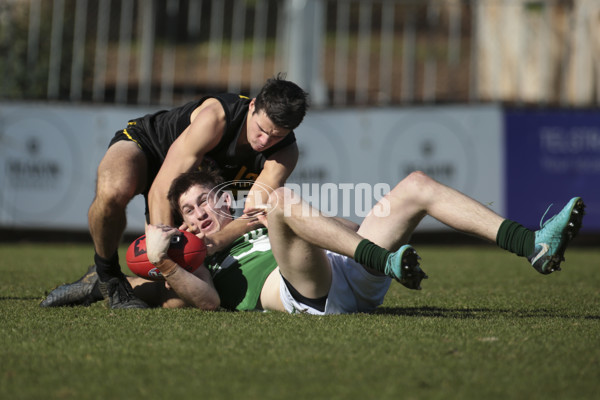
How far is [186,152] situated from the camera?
4.43 meters

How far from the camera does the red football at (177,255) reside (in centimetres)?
392

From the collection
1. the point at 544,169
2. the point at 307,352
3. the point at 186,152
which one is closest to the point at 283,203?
the point at 307,352

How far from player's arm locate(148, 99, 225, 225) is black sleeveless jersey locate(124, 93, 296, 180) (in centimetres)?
9

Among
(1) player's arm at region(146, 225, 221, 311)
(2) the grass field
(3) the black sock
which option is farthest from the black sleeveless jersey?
(2) the grass field

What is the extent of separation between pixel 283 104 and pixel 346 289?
113cm

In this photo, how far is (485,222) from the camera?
3.46 m

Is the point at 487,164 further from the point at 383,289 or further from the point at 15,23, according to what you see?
the point at 15,23

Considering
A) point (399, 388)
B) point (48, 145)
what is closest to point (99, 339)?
point (399, 388)

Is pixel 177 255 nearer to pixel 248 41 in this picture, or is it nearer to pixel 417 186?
pixel 417 186

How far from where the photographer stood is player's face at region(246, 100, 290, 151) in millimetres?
4336

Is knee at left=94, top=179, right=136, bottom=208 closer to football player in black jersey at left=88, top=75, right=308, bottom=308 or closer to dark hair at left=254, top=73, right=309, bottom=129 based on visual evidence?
football player in black jersey at left=88, top=75, right=308, bottom=308

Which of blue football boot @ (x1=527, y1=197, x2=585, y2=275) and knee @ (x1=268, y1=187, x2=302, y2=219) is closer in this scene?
Answer: blue football boot @ (x1=527, y1=197, x2=585, y2=275)

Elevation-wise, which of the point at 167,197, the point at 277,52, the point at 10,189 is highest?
the point at 277,52

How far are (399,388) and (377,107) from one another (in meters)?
7.18
